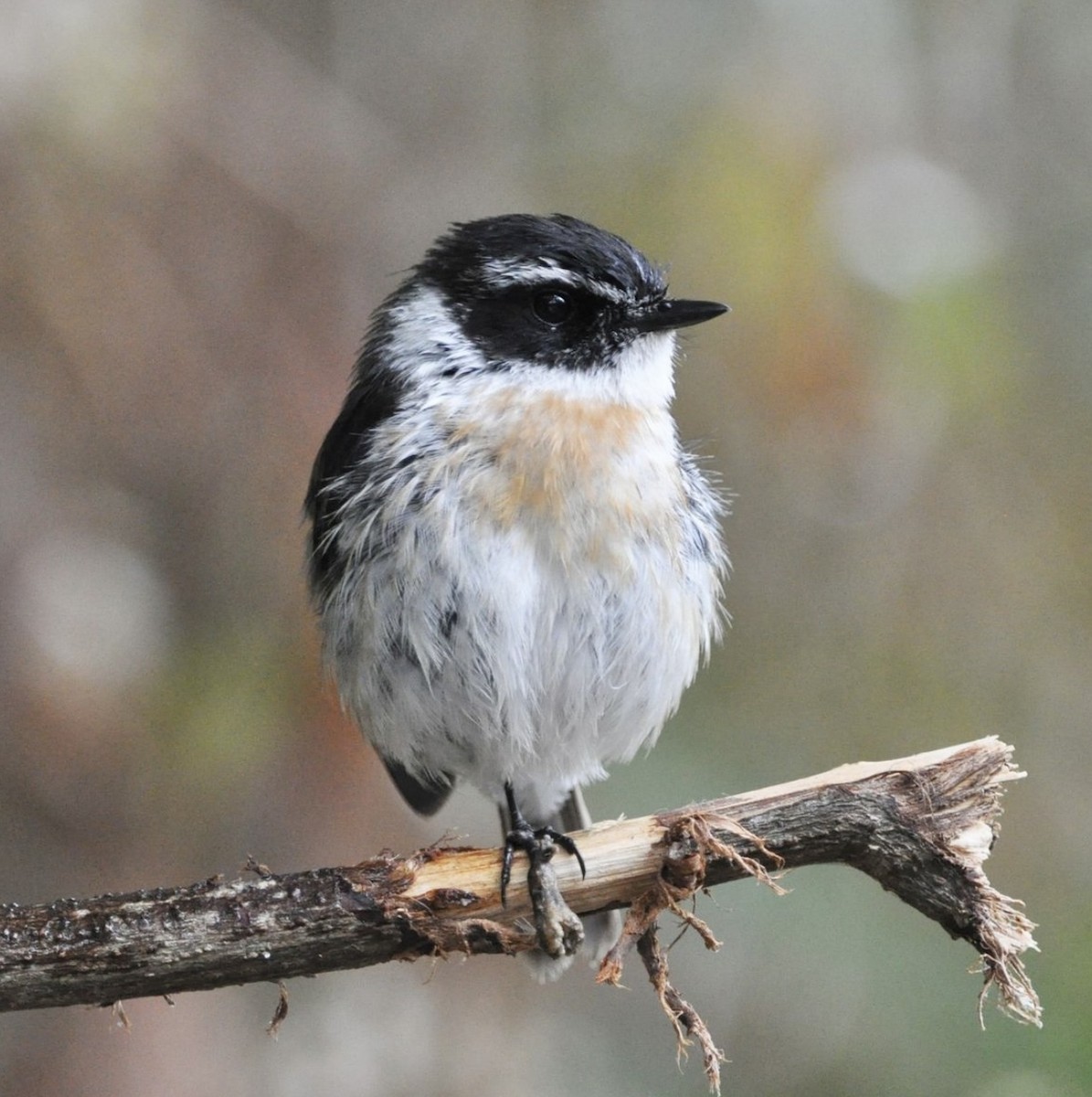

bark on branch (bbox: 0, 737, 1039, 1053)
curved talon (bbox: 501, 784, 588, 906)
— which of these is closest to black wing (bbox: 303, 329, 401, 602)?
curved talon (bbox: 501, 784, 588, 906)

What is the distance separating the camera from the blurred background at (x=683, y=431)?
15.7 feet

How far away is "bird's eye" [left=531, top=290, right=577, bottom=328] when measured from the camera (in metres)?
3.91

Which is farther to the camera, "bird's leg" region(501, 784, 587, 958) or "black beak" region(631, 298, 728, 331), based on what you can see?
"black beak" region(631, 298, 728, 331)

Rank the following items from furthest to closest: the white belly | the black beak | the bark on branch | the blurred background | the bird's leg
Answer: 1. the blurred background
2. the black beak
3. the white belly
4. the bird's leg
5. the bark on branch

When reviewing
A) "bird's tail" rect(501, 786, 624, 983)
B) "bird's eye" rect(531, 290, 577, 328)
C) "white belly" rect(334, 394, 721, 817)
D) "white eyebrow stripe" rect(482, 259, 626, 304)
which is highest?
"white eyebrow stripe" rect(482, 259, 626, 304)

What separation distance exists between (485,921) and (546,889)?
0.16 metres

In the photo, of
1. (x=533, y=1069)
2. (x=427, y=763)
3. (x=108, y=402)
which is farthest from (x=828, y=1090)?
(x=108, y=402)

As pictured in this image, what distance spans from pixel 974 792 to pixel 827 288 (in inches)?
96.6

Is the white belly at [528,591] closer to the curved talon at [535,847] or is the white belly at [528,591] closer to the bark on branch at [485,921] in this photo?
the curved talon at [535,847]

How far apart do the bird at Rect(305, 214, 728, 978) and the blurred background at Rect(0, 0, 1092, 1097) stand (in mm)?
914

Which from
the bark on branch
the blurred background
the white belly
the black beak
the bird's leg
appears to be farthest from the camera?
the blurred background

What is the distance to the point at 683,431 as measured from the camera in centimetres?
537

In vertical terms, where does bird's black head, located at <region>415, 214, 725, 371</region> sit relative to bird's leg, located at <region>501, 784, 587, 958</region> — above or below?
above

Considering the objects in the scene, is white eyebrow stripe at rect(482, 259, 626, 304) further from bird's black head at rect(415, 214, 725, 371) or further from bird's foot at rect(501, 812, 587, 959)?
bird's foot at rect(501, 812, 587, 959)
